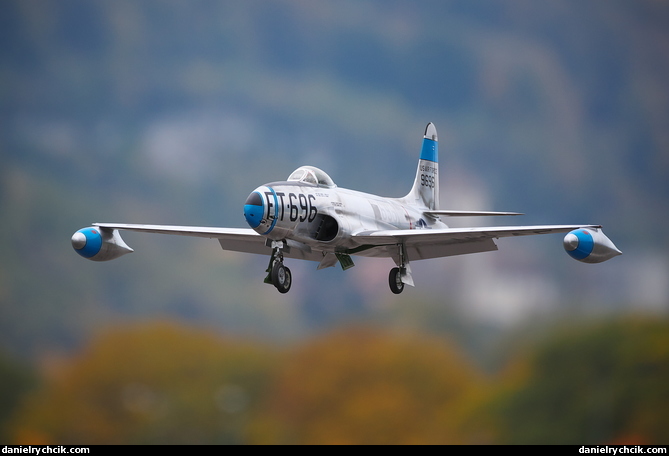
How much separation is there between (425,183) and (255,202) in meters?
12.2

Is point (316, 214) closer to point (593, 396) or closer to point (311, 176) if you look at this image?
point (311, 176)

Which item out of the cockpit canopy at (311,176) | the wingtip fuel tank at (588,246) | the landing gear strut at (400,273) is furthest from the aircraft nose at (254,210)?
the wingtip fuel tank at (588,246)

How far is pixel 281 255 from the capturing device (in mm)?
25797

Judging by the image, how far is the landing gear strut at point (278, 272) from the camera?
83.2ft

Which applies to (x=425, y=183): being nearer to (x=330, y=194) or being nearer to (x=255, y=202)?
(x=330, y=194)

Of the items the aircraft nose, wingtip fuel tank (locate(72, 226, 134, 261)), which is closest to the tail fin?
the aircraft nose

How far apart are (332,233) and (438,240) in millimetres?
3909

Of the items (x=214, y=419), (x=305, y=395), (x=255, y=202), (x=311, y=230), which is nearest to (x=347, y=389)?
(x=305, y=395)

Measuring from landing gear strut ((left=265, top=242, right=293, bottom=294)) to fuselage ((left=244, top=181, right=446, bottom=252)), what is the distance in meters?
0.44

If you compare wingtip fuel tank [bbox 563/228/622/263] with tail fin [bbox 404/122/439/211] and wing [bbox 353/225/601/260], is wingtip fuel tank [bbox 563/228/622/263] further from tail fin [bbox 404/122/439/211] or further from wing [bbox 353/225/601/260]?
tail fin [bbox 404/122/439/211]

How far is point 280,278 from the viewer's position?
25.5 m

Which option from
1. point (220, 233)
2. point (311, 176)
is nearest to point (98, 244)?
point (220, 233)

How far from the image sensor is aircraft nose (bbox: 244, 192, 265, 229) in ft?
79.7
